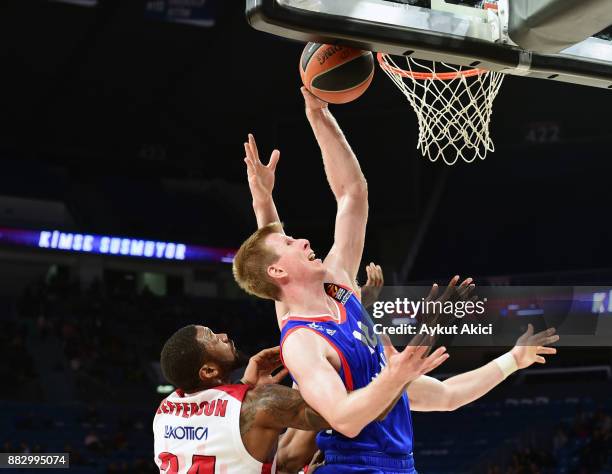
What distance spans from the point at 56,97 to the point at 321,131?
54.3 ft

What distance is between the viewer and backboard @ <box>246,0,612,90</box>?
317 centimetres

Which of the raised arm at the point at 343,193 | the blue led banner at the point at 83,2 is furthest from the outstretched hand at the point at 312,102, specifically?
the blue led banner at the point at 83,2

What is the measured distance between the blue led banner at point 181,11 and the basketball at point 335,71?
14.4m

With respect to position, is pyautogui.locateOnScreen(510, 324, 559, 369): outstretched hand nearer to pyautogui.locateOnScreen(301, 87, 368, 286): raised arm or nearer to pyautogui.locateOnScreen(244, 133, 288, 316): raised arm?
pyautogui.locateOnScreen(301, 87, 368, 286): raised arm

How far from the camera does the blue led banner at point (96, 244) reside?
58.3 feet

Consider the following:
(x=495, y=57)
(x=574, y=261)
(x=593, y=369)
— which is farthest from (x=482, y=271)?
(x=495, y=57)

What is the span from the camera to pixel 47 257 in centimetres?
1867

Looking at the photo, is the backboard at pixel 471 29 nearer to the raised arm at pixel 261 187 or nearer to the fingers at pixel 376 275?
the raised arm at pixel 261 187

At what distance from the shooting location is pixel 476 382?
3.42 metres

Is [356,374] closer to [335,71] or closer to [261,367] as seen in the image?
[261,367]

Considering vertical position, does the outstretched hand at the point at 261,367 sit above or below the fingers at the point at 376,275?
below

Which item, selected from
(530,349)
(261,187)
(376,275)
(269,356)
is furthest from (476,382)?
(261,187)

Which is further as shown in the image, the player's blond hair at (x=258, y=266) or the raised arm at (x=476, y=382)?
the raised arm at (x=476, y=382)

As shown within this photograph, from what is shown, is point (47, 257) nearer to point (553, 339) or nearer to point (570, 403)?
point (570, 403)
